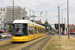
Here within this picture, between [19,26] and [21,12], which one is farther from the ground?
[21,12]

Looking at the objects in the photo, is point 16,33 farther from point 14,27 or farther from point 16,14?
point 16,14

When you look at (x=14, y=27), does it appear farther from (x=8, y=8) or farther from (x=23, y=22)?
(x=8, y=8)

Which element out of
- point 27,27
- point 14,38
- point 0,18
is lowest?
point 14,38

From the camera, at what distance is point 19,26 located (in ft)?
67.3

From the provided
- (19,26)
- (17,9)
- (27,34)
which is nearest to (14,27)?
(19,26)

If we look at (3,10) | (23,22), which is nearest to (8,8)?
(3,10)

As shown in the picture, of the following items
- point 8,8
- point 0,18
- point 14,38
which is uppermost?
point 8,8

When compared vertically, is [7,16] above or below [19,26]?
above

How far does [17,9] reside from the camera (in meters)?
136

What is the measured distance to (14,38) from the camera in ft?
65.7

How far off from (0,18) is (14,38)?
118931 mm

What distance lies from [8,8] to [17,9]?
7.80m

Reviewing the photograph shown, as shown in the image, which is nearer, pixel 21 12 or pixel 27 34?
pixel 27 34

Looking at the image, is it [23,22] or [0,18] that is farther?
[0,18]
